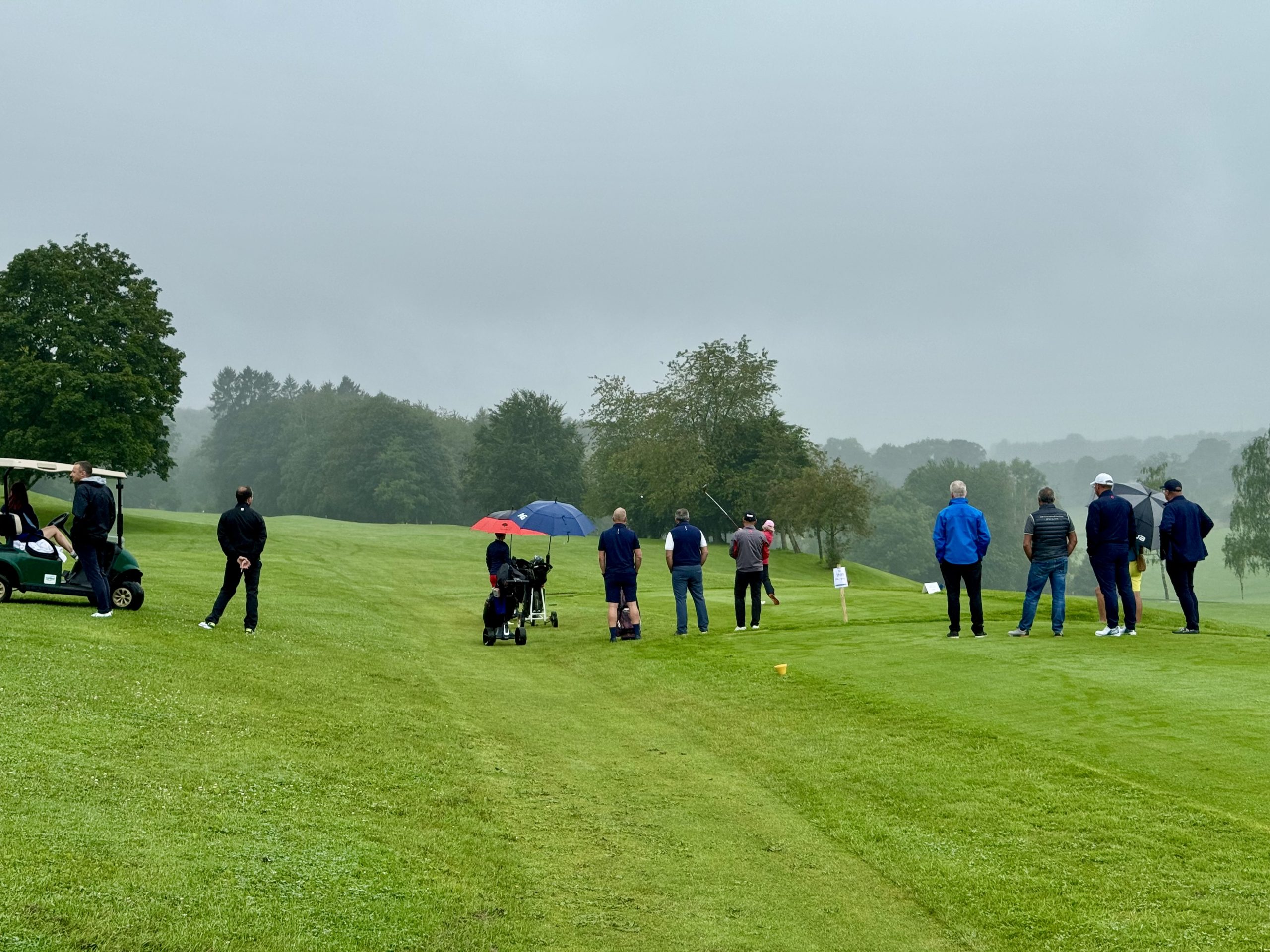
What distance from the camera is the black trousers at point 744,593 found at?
20703mm

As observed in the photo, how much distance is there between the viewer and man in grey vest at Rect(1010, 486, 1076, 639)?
57.5 feet

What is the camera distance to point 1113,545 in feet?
57.1

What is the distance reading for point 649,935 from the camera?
653 cm

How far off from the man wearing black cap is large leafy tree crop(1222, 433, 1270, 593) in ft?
315

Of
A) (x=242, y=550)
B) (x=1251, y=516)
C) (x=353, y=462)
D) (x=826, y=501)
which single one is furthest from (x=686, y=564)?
(x=353, y=462)

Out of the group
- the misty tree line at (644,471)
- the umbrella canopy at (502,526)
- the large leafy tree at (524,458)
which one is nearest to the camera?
the umbrella canopy at (502,526)

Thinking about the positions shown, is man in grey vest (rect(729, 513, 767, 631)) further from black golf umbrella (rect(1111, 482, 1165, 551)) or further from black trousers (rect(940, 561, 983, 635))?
black golf umbrella (rect(1111, 482, 1165, 551))

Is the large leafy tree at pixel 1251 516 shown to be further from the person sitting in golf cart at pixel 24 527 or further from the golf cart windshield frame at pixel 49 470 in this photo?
the person sitting in golf cart at pixel 24 527

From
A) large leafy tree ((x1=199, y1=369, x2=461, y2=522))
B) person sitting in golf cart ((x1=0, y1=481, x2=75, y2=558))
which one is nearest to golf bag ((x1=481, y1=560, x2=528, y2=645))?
person sitting in golf cart ((x1=0, y1=481, x2=75, y2=558))

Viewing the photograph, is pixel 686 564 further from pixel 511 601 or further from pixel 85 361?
pixel 85 361

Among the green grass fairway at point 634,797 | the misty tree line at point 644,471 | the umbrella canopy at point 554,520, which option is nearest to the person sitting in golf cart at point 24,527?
the green grass fairway at point 634,797

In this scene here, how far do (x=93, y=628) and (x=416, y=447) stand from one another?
104 metres

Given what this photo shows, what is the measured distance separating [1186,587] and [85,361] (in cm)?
5377

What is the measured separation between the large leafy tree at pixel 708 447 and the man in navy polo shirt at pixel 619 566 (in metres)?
53.0
